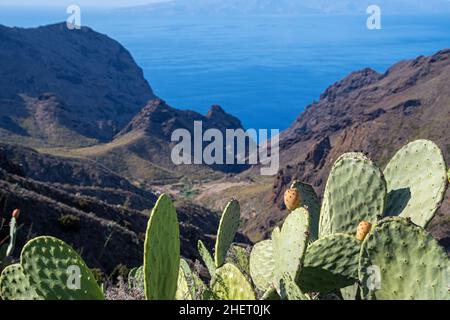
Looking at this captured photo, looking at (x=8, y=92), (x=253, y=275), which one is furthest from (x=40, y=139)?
(x=253, y=275)

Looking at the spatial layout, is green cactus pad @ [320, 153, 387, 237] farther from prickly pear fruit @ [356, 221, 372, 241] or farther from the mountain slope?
the mountain slope

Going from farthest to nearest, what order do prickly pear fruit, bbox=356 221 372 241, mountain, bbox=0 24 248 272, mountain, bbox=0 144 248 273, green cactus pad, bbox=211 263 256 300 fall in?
mountain, bbox=0 24 248 272
mountain, bbox=0 144 248 273
prickly pear fruit, bbox=356 221 372 241
green cactus pad, bbox=211 263 256 300

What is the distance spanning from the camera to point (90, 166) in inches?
3268

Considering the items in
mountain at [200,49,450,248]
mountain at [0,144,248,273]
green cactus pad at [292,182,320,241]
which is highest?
mountain at [200,49,450,248]

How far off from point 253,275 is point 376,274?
4.47 ft

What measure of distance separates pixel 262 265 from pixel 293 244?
84 cm

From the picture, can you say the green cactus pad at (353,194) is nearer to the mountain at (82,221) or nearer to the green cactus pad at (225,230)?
the green cactus pad at (225,230)

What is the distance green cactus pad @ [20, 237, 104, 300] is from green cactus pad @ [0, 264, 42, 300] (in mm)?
166

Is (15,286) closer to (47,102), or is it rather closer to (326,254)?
(326,254)

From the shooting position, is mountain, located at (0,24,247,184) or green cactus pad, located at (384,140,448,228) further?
mountain, located at (0,24,247,184)

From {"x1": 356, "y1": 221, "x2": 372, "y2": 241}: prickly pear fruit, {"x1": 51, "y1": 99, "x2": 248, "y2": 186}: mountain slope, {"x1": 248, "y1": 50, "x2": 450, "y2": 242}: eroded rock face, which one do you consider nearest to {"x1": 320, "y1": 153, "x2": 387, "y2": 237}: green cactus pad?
{"x1": 248, "y1": 50, "x2": 450, "y2": 242}: eroded rock face

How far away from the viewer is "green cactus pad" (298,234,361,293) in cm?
315
